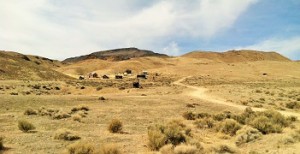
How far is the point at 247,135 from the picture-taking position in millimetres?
16078

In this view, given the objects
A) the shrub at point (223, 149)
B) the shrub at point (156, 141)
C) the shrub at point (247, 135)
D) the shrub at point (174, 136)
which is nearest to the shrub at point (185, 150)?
the shrub at point (223, 149)

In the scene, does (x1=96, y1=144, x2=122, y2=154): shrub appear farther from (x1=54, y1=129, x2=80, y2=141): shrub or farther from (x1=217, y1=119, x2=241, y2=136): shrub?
(x1=217, y1=119, x2=241, y2=136): shrub

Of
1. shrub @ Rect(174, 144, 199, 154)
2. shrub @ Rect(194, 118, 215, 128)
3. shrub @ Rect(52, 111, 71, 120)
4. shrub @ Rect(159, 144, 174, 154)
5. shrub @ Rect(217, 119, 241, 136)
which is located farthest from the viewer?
shrub @ Rect(52, 111, 71, 120)

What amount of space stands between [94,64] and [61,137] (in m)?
177

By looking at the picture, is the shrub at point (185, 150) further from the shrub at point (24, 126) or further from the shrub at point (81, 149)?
the shrub at point (24, 126)

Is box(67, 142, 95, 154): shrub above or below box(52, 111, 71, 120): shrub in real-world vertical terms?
above

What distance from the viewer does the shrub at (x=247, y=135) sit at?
15.7 meters

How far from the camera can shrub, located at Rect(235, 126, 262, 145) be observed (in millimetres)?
15719

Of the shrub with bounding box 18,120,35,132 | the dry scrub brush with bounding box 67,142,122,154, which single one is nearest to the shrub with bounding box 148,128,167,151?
the dry scrub brush with bounding box 67,142,122,154

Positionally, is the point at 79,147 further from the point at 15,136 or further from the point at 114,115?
the point at 114,115

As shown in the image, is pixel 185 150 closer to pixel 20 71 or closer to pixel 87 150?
pixel 87 150

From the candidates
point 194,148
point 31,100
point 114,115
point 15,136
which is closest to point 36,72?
point 31,100

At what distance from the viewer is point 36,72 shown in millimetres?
94812

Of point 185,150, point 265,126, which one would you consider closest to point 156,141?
point 185,150
